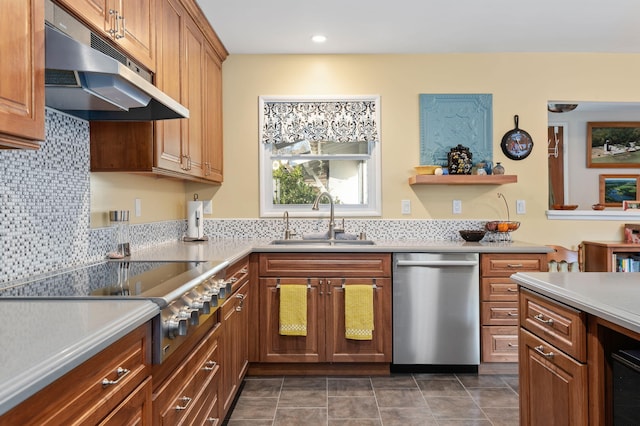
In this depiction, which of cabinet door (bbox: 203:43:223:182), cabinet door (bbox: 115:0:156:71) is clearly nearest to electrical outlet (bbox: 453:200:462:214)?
cabinet door (bbox: 203:43:223:182)

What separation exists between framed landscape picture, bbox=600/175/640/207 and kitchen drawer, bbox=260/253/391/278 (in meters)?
3.59

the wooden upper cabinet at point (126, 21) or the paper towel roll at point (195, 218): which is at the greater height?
the wooden upper cabinet at point (126, 21)

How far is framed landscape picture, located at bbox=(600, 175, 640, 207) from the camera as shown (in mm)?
5207

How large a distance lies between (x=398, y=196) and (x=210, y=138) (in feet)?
5.22

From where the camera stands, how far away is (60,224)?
2.02 meters

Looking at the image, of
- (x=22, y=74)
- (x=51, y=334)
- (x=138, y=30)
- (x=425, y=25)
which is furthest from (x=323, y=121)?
(x=51, y=334)

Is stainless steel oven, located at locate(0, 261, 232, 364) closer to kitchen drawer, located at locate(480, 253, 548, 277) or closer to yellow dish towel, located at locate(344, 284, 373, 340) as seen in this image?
yellow dish towel, located at locate(344, 284, 373, 340)

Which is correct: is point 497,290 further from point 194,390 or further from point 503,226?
point 194,390

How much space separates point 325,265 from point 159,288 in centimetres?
169

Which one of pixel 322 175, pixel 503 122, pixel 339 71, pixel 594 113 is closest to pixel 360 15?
pixel 339 71

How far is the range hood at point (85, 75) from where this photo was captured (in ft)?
4.74

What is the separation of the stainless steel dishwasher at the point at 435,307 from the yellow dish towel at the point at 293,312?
0.63m

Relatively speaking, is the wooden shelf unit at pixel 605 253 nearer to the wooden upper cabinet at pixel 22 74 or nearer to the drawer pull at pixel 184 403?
the drawer pull at pixel 184 403

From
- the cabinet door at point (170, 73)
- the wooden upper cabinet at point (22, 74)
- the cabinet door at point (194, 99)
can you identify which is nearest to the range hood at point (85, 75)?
the wooden upper cabinet at point (22, 74)
